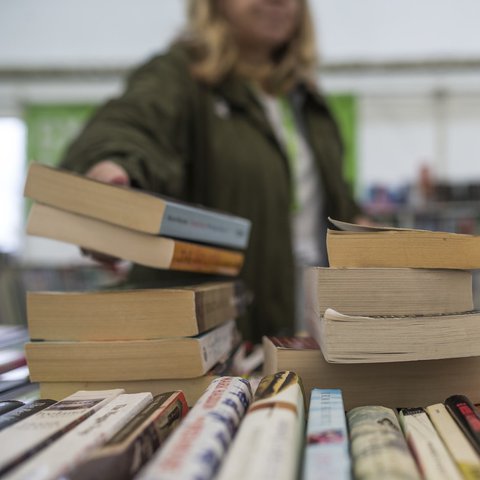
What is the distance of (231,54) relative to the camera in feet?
3.79

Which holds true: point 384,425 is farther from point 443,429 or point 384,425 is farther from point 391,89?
point 391,89

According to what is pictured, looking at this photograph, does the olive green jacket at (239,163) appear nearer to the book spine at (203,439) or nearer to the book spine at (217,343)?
the book spine at (217,343)

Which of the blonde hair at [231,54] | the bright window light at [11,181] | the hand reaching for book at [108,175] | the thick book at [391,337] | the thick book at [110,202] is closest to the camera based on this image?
the thick book at [391,337]

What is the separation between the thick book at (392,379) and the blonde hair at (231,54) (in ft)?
2.71

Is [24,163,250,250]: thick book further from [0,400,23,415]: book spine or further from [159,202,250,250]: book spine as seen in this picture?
[0,400,23,415]: book spine

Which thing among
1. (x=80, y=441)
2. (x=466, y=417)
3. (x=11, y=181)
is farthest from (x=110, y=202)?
(x=11, y=181)

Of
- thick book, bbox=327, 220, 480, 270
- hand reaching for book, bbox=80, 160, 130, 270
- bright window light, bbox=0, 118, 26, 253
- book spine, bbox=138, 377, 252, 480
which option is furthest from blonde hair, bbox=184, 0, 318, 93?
bright window light, bbox=0, 118, 26, 253

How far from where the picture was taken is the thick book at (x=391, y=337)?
1.26 ft

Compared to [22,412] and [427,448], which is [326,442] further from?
[22,412]

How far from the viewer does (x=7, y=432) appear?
324 millimetres

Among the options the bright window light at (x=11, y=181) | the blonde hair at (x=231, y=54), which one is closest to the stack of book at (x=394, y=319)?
the blonde hair at (x=231, y=54)

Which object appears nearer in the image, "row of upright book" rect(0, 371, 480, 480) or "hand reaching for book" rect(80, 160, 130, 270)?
"row of upright book" rect(0, 371, 480, 480)

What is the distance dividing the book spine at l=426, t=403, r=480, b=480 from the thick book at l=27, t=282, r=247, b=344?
22cm

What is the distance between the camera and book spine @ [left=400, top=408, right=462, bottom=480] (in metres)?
0.29
